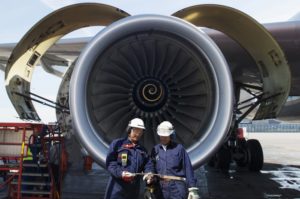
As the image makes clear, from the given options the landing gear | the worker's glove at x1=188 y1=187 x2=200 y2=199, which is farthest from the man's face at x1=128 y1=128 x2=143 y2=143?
the landing gear

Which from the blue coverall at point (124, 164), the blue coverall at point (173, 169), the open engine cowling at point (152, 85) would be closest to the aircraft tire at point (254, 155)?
the open engine cowling at point (152, 85)

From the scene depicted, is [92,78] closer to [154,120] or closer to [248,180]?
[154,120]

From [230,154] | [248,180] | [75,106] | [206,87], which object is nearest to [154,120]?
[206,87]

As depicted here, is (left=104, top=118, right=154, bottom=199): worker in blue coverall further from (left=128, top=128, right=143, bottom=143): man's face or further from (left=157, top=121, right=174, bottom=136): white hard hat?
(left=157, top=121, right=174, bottom=136): white hard hat

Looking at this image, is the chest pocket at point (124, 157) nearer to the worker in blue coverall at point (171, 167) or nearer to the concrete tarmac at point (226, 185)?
the worker in blue coverall at point (171, 167)

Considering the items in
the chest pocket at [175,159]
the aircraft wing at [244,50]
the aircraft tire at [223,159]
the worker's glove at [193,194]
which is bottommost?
the aircraft tire at [223,159]

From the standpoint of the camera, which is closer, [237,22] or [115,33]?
[115,33]

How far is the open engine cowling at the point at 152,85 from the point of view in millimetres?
3621

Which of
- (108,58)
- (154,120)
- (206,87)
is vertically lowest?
(154,120)

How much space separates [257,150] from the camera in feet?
29.3

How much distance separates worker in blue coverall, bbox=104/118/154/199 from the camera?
3250 mm

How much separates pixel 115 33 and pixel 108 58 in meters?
0.42

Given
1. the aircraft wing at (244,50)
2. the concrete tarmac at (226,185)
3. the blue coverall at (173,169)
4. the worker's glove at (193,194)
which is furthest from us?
the concrete tarmac at (226,185)

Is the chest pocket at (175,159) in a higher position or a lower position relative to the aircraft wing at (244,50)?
lower
